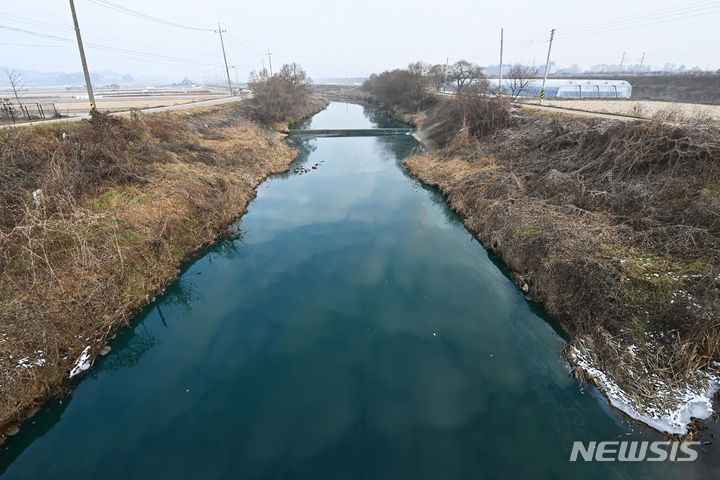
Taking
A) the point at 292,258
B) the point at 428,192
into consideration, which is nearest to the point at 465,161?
the point at 428,192

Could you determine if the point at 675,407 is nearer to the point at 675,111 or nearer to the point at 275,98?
the point at 675,111

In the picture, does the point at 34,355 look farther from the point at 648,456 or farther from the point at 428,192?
the point at 428,192

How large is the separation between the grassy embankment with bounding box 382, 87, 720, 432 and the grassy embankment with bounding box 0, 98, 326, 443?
11.7 meters

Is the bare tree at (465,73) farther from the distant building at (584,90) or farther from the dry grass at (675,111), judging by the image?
the dry grass at (675,111)

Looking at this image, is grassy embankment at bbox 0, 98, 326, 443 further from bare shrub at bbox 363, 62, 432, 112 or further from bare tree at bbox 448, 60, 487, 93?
bare tree at bbox 448, 60, 487, 93

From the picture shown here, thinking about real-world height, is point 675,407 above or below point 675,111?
below

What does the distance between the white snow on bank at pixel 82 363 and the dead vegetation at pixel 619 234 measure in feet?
38.7

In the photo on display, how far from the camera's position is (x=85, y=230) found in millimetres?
9844

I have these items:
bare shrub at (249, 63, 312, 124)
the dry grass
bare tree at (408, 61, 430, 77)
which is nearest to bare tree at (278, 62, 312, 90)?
bare shrub at (249, 63, 312, 124)

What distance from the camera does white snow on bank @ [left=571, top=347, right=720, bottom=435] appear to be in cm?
629

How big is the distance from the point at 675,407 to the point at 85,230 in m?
15.0

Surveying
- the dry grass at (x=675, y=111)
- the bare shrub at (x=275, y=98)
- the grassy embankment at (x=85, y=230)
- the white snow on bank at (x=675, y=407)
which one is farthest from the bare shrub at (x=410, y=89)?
the white snow on bank at (x=675, y=407)

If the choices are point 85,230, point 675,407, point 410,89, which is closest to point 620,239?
→ point 675,407

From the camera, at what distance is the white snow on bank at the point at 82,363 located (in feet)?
25.2
